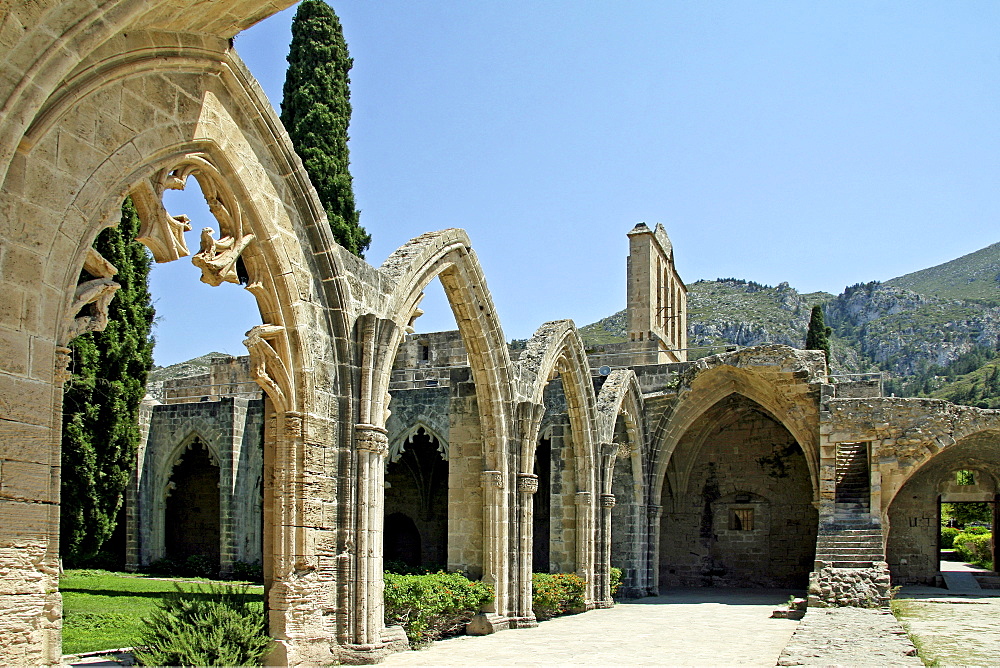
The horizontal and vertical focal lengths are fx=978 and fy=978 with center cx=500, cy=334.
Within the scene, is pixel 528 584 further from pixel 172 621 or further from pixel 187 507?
pixel 187 507

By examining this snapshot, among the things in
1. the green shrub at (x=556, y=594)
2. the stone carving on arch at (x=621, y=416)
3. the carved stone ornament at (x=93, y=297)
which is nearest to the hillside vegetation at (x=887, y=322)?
the stone carving on arch at (x=621, y=416)

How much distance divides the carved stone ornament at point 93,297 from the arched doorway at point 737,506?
50.8ft

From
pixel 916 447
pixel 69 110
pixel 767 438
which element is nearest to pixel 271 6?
pixel 69 110

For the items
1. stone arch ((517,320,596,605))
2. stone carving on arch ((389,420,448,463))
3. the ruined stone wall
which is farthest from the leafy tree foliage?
the ruined stone wall

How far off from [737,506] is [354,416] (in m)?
13.9

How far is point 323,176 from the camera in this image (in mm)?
14555

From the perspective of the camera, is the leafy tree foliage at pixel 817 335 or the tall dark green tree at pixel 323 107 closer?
the tall dark green tree at pixel 323 107

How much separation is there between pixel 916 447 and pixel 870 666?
9213 mm

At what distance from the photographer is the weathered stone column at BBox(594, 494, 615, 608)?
47.5 ft

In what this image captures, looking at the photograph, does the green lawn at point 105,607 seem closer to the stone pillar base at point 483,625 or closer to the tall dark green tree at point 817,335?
the stone pillar base at point 483,625

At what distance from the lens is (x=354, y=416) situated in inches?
323

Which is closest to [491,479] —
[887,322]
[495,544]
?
[495,544]

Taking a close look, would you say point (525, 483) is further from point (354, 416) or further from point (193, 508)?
point (193, 508)

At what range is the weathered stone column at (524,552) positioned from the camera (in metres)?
11.5
